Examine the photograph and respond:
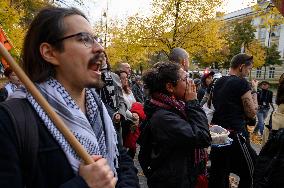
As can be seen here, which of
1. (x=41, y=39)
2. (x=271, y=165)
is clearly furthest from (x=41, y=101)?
(x=271, y=165)

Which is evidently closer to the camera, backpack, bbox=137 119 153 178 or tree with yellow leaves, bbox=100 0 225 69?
backpack, bbox=137 119 153 178

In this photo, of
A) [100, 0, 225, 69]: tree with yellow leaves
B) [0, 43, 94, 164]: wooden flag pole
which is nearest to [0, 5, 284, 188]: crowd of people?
[0, 43, 94, 164]: wooden flag pole

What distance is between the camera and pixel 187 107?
2760 mm

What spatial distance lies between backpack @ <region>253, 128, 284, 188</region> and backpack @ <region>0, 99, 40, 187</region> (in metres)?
2.19

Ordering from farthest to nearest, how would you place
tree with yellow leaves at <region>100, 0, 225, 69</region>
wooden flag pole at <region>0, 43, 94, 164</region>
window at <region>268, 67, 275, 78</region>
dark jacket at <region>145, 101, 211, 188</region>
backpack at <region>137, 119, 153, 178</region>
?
window at <region>268, 67, 275, 78</region>
tree with yellow leaves at <region>100, 0, 225, 69</region>
backpack at <region>137, 119, 153, 178</region>
dark jacket at <region>145, 101, 211, 188</region>
wooden flag pole at <region>0, 43, 94, 164</region>

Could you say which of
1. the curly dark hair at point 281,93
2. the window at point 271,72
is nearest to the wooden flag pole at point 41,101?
the curly dark hair at point 281,93

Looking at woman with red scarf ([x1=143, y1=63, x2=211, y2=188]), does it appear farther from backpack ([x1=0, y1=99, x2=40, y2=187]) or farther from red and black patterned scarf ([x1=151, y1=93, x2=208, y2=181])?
backpack ([x1=0, y1=99, x2=40, y2=187])

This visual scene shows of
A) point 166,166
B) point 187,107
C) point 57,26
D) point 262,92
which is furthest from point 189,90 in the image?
point 262,92

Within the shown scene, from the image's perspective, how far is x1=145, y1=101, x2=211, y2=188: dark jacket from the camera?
2641 mm

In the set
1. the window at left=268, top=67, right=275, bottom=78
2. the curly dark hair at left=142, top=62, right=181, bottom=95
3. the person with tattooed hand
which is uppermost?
the curly dark hair at left=142, top=62, right=181, bottom=95

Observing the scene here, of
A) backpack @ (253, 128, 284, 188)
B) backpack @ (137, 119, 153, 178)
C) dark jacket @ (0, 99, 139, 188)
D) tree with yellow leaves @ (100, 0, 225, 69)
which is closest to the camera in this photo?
dark jacket @ (0, 99, 139, 188)

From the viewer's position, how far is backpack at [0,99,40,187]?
1268mm

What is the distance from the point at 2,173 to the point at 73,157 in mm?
277

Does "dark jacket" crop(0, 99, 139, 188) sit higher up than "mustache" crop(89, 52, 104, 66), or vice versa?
"mustache" crop(89, 52, 104, 66)
